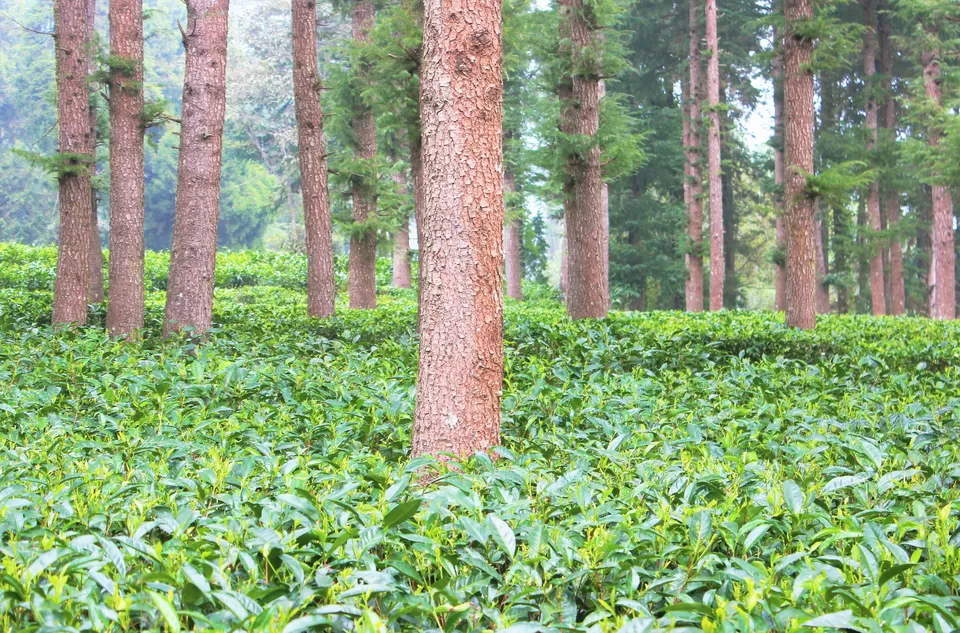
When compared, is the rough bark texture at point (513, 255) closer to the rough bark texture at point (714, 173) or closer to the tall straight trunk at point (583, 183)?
the rough bark texture at point (714, 173)

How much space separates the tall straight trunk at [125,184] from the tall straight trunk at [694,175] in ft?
47.3

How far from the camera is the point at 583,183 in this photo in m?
10.6

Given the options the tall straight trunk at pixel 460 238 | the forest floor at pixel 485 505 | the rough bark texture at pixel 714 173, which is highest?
the rough bark texture at pixel 714 173

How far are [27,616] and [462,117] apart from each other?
2951 mm

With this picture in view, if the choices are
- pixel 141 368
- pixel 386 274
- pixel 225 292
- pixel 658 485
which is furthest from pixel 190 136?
pixel 386 274

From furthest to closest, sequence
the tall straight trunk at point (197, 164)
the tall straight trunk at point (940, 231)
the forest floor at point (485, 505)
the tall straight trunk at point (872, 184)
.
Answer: the tall straight trunk at point (872, 184), the tall straight trunk at point (940, 231), the tall straight trunk at point (197, 164), the forest floor at point (485, 505)

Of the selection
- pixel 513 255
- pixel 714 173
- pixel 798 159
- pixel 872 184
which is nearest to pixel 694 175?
pixel 714 173

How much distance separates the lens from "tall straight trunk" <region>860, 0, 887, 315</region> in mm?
21745

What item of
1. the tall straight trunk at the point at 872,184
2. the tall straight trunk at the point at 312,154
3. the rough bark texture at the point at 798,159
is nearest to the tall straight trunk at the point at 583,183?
the rough bark texture at the point at 798,159

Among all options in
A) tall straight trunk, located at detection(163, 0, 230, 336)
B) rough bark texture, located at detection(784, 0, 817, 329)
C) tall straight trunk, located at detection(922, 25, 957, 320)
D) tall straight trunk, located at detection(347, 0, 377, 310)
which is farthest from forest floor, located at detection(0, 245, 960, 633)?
tall straight trunk, located at detection(922, 25, 957, 320)

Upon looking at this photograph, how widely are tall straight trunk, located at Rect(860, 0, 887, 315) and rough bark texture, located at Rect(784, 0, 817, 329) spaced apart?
12.9 meters

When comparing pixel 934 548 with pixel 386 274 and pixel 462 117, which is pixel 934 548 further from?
pixel 386 274

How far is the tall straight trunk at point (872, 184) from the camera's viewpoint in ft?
71.3

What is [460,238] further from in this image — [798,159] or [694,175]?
[694,175]
